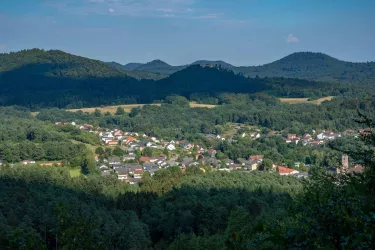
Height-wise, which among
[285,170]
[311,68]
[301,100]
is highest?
[311,68]

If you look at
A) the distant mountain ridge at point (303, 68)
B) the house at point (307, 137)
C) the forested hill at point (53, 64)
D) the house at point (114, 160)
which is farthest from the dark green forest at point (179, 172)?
the distant mountain ridge at point (303, 68)

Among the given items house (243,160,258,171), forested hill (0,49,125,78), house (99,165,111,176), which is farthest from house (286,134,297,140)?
forested hill (0,49,125,78)

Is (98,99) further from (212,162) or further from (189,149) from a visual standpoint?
(212,162)

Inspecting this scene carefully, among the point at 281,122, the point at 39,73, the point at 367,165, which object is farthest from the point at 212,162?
the point at 39,73

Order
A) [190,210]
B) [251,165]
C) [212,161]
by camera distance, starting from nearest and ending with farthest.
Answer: [190,210] → [251,165] → [212,161]

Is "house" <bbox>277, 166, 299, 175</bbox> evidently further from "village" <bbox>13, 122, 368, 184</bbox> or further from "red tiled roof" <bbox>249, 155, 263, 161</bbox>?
"red tiled roof" <bbox>249, 155, 263, 161</bbox>

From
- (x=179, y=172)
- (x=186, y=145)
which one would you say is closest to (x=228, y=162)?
(x=186, y=145)

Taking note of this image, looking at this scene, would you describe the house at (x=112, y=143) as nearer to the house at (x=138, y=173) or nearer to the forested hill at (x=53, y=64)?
the house at (x=138, y=173)

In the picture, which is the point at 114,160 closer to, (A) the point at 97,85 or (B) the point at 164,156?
(B) the point at 164,156
